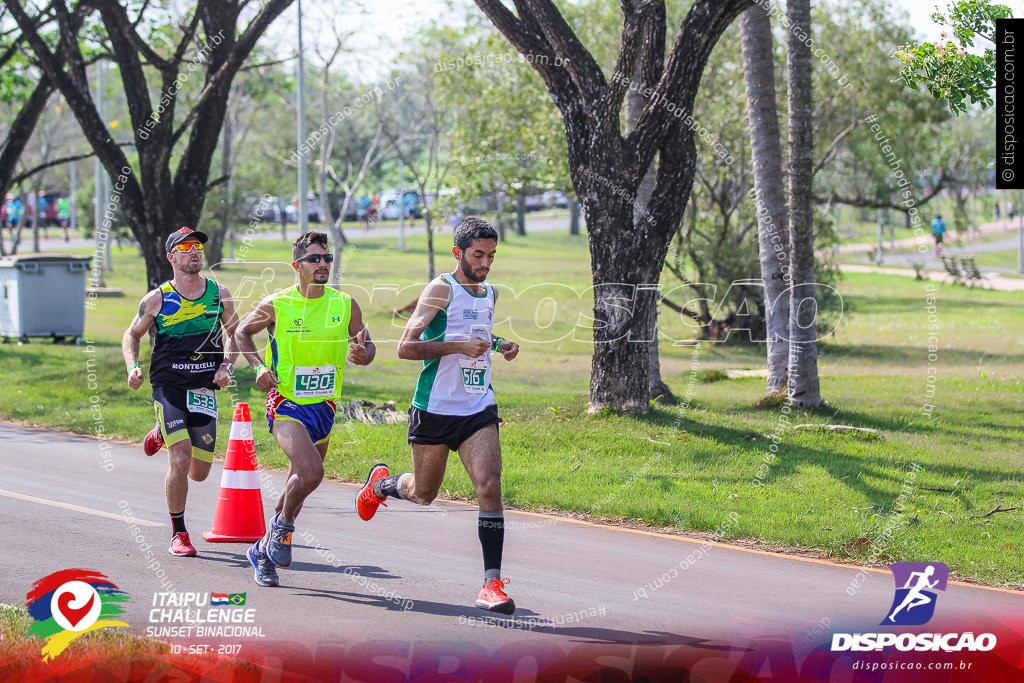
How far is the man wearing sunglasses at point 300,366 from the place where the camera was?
6.81 meters

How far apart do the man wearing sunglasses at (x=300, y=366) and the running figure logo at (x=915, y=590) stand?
3487 mm

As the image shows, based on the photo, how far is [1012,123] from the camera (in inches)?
355

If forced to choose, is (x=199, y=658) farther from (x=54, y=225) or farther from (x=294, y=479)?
(x=54, y=225)

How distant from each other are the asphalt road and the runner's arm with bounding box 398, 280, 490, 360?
147cm

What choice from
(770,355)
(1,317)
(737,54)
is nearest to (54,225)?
(1,317)

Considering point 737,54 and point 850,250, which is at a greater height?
point 737,54

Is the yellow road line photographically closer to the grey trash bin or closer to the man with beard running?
the man with beard running

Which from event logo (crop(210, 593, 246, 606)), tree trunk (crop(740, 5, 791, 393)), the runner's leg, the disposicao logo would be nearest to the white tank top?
the runner's leg

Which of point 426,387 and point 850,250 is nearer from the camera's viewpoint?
point 426,387

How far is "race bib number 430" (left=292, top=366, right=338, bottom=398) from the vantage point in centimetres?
686

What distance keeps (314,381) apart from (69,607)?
1879mm

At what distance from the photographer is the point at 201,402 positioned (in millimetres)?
7855

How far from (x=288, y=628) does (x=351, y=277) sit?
34249mm

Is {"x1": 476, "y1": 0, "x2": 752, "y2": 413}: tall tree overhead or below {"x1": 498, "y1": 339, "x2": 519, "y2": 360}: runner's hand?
overhead
